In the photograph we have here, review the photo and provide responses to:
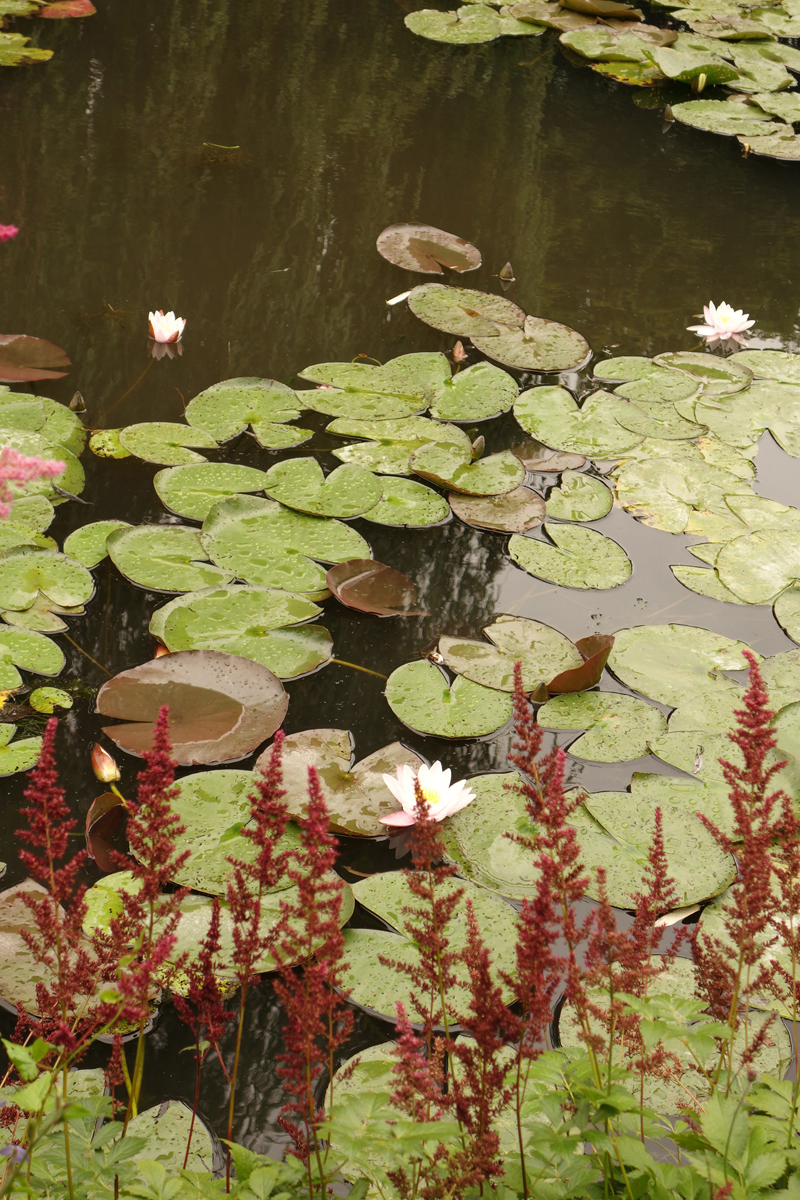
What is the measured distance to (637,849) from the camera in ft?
5.90

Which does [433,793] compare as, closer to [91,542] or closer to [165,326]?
[91,542]

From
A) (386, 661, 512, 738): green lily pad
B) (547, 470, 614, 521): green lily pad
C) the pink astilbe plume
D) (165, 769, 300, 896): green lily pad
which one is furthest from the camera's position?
(547, 470, 614, 521): green lily pad

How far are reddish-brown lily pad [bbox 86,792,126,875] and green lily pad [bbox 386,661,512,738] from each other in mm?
602

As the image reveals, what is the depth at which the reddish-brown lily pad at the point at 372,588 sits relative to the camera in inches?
88.7

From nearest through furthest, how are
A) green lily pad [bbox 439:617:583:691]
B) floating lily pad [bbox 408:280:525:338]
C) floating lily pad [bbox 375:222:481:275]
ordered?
green lily pad [bbox 439:617:583:691] < floating lily pad [bbox 408:280:525:338] < floating lily pad [bbox 375:222:481:275]

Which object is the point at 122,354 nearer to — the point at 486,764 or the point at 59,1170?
the point at 486,764

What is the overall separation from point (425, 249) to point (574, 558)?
5.63ft

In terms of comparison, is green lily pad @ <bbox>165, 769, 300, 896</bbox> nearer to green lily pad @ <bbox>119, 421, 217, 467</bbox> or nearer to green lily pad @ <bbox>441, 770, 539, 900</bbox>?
green lily pad @ <bbox>441, 770, 539, 900</bbox>

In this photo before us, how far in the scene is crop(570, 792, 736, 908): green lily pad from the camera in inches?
68.2

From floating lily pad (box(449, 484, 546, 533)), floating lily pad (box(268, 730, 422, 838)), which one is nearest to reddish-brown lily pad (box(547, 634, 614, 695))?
floating lily pad (box(268, 730, 422, 838))

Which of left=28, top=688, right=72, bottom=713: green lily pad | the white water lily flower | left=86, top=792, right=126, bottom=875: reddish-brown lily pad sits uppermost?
the white water lily flower

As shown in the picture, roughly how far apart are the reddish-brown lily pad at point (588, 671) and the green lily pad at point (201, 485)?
0.97 metres

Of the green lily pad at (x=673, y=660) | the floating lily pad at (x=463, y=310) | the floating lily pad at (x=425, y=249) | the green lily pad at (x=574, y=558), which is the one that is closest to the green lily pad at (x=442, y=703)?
the green lily pad at (x=673, y=660)

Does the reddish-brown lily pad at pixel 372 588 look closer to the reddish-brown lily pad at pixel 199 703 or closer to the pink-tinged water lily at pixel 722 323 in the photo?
the reddish-brown lily pad at pixel 199 703
